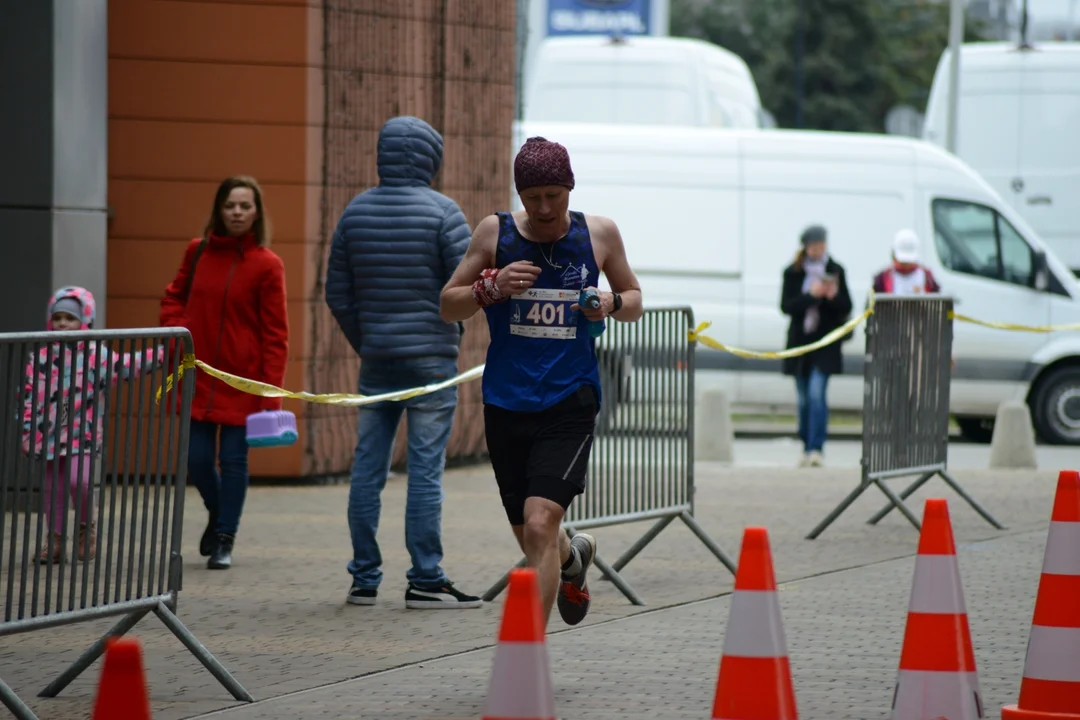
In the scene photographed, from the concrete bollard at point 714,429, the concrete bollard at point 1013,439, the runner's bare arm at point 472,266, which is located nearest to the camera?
the runner's bare arm at point 472,266

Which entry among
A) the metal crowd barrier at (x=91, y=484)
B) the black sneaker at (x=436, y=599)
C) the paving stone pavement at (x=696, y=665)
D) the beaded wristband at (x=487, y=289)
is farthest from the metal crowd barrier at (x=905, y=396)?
the metal crowd barrier at (x=91, y=484)

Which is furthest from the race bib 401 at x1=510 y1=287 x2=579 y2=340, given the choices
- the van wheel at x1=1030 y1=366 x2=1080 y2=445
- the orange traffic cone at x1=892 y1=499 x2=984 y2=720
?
the van wheel at x1=1030 y1=366 x2=1080 y2=445

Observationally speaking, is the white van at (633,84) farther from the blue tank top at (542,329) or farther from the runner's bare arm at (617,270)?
the blue tank top at (542,329)

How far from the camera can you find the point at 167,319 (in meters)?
8.84

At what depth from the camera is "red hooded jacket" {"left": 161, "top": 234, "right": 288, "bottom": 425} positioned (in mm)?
8805

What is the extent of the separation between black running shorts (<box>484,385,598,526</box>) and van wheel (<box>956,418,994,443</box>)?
11611 mm

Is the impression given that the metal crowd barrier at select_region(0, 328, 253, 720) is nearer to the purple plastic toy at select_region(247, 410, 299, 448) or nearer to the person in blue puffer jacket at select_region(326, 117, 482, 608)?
the person in blue puffer jacket at select_region(326, 117, 482, 608)

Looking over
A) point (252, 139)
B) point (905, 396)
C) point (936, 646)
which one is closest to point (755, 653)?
point (936, 646)

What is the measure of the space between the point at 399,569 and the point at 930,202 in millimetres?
9324

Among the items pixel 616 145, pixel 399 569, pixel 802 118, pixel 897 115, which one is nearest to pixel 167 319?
pixel 399 569

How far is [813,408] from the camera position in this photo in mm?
13977

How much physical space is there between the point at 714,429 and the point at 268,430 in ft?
21.7

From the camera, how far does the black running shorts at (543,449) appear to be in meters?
6.01

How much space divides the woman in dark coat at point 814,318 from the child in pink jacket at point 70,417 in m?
8.64
